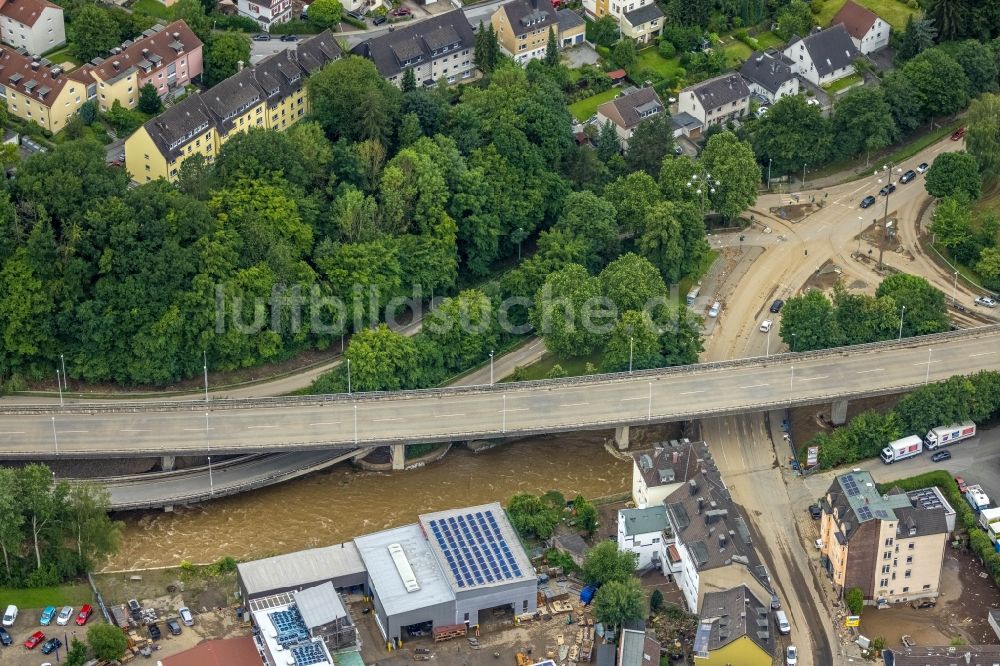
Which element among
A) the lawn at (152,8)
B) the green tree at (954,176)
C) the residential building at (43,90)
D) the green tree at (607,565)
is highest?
the lawn at (152,8)

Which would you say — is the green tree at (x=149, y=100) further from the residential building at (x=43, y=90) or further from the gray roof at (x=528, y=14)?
the gray roof at (x=528, y=14)

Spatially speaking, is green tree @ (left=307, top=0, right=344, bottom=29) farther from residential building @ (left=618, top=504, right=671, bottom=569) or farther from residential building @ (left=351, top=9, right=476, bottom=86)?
residential building @ (left=618, top=504, right=671, bottom=569)

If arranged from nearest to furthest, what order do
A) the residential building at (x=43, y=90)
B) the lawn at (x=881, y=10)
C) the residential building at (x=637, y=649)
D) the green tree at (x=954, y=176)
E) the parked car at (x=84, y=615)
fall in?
1. the residential building at (x=637, y=649)
2. the parked car at (x=84, y=615)
3. the residential building at (x=43, y=90)
4. the green tree at (x=954, y=176)
5. the lawn at (x=881, y=10)

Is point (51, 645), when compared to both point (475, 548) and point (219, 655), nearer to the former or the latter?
point (219, 655)

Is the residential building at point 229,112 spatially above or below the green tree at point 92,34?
below

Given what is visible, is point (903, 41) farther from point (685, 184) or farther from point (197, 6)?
point (197, 6)

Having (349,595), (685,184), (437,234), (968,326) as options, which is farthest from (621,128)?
(349,595)

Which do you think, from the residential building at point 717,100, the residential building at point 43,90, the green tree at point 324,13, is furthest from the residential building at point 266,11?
the residential building at point 717,100

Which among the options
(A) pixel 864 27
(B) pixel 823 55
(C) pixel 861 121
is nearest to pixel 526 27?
(B) pixel 823 55
